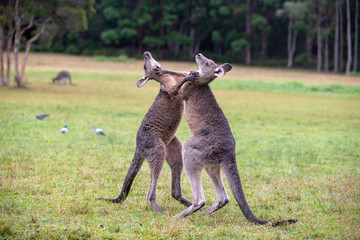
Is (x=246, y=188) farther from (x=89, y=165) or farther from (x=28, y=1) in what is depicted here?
(x=28, y=1)

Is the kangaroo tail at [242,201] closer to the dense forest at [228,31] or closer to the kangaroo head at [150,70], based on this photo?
the kangaroo head at [150,70]

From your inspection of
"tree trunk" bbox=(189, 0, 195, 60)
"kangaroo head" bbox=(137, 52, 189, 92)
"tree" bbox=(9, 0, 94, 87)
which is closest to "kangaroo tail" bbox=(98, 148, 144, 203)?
"kangaroo head" bbox=(137, 52, 189, 92)

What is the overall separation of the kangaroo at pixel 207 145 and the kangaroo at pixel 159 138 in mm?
271

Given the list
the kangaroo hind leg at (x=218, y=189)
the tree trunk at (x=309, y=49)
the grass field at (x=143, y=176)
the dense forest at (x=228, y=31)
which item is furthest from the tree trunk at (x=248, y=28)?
the kangaroo hind leg at (x=218, y=189)

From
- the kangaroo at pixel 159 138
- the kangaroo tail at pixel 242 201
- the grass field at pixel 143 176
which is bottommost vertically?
the grass field at pixel 143 176

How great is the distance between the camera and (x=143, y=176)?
6.93 metres

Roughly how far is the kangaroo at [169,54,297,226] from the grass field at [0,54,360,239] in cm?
25

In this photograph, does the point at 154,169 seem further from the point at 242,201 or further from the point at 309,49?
the point at 309,49

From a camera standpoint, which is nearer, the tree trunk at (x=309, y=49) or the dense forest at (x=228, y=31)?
the dense forest at (x=228, y=31)

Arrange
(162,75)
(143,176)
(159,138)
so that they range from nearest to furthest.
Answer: (159,138) → (162,75) → (143,176)

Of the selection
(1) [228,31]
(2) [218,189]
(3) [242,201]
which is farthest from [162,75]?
(1) [228,31]

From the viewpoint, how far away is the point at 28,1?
1758cm

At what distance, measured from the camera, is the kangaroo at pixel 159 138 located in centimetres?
513

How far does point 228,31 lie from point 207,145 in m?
43.8
